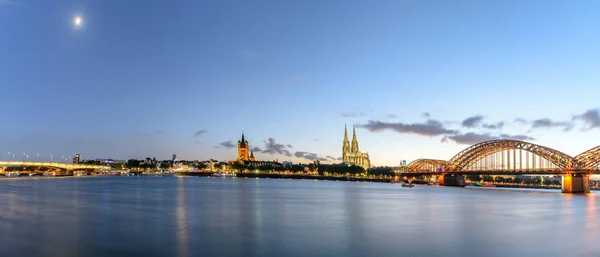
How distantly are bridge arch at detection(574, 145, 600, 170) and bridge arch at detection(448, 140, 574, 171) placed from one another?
1.61 metres

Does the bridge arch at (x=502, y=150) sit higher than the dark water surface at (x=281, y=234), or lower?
higher

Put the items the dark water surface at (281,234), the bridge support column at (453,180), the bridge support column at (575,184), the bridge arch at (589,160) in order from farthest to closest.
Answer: the bridge support column at (453,180) < the bridge support column at (575,184) < the bridge arch at (589,160) < the dark water surface at (281,234)

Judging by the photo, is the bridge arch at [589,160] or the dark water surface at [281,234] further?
the bridge arch at [589,160]

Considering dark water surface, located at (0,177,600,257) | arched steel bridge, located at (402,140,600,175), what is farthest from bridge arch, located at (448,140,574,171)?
dark water surface, located at (0,177,600,257)

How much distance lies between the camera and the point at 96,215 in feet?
136

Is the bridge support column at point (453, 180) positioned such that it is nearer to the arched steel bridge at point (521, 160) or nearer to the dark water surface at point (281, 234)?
the arched steel bridge at point (521, 160)

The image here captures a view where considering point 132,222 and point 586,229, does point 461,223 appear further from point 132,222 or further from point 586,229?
point 132,222

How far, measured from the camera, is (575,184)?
362 feet

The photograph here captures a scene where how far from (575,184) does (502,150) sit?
28.0 meters

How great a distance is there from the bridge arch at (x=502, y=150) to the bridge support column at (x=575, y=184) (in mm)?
3248

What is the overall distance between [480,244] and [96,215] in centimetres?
3008

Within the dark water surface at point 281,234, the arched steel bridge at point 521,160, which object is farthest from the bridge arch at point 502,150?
the dark water surface at point 281,234

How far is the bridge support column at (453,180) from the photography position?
531 ft

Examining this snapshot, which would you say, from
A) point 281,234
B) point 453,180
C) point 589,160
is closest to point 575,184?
point 589,160
